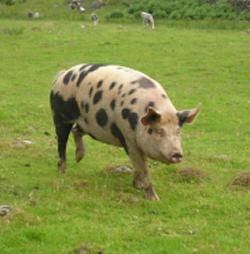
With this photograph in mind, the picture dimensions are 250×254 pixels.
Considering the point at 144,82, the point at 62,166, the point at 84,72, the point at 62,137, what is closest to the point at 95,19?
the point at 62,137

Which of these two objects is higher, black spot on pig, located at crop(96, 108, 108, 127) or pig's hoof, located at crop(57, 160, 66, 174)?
black spot on pig, located at crop(96, 108, 108, 127)

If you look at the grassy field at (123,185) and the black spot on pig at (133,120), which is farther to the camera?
the black spot on pig at (133,120)

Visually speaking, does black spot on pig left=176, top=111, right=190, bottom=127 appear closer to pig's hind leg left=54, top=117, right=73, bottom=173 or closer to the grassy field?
the grassy field

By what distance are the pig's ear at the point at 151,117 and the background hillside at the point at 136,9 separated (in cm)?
2695

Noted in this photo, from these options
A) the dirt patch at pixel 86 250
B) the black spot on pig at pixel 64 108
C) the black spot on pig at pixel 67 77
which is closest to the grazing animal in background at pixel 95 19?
the black spot on pig at pixel 64 108

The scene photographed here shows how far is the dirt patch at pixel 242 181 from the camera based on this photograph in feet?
34.3

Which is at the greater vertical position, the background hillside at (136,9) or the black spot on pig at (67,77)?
the black spot on pig at (67,77)

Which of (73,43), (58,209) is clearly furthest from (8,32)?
(58,209)

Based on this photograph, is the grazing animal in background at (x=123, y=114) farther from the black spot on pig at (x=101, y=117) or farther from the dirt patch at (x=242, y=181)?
the dirt patch at (x=242, y=181)

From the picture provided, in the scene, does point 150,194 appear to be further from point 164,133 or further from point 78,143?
point 78,143

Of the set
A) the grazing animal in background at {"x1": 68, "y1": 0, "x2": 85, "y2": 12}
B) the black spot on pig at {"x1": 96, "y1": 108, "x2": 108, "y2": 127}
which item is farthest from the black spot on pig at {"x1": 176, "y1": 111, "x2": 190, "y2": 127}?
the grazing animal in background at {"x1": 68, "y1": 0, "x2": 85, "y2": 12}

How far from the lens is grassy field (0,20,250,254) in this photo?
8.23 m

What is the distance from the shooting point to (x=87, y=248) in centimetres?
789

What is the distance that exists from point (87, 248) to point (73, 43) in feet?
66.0
